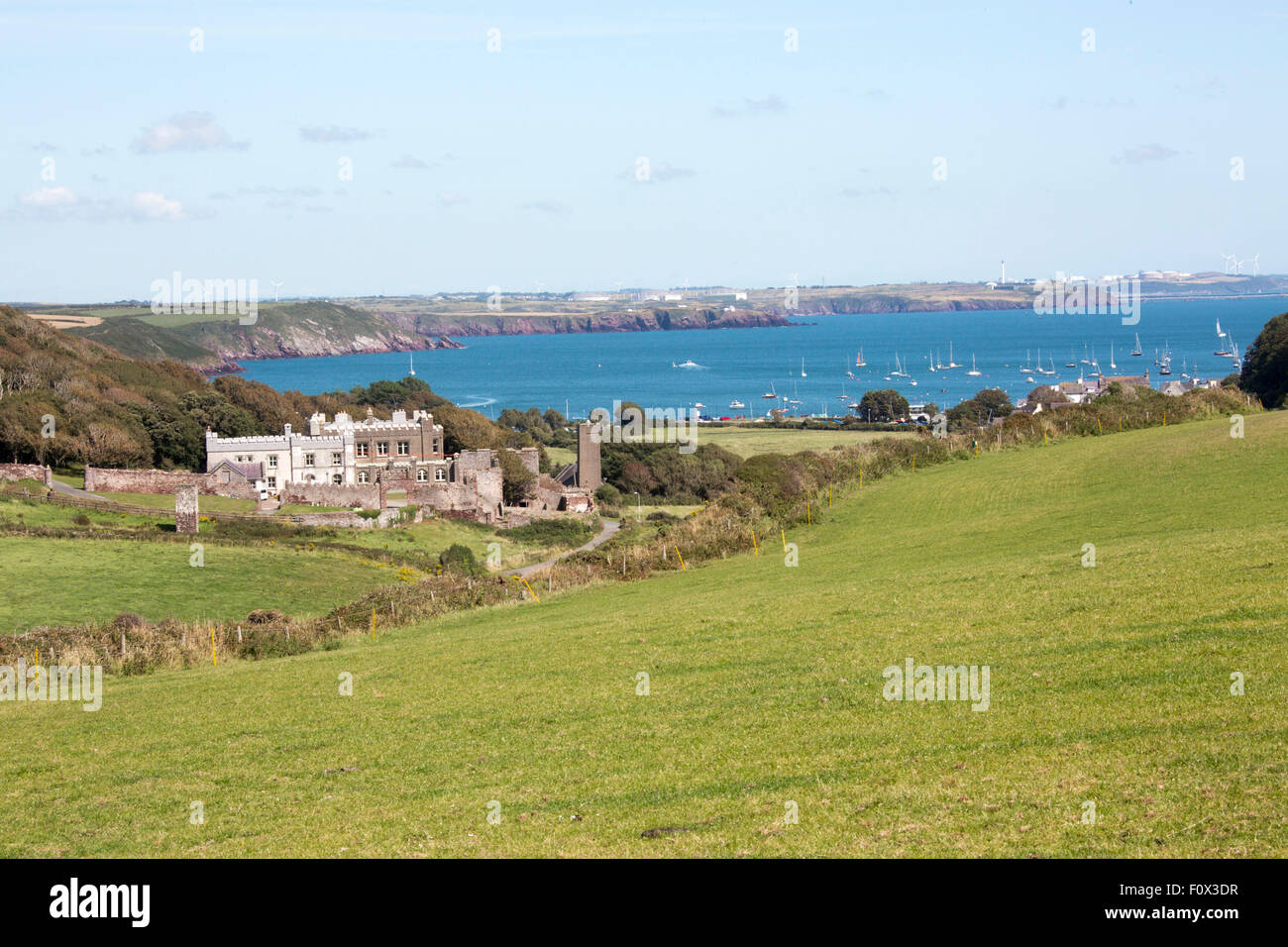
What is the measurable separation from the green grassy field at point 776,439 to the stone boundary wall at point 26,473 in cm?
6247

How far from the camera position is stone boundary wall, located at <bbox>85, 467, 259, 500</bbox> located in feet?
238

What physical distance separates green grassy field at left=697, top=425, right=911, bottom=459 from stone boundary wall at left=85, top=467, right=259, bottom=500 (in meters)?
51.4

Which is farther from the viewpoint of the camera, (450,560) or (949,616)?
(450,560)

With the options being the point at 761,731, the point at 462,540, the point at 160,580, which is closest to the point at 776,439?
the point at 462,540

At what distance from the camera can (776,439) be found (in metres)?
132

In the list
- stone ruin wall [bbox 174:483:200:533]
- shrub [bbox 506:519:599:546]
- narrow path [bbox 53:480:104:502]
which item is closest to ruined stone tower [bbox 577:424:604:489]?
shrub [bbox 506:519:599:546]

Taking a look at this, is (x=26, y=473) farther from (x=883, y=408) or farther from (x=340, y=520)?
(x=883, y=408)

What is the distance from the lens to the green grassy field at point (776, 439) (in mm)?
118250
